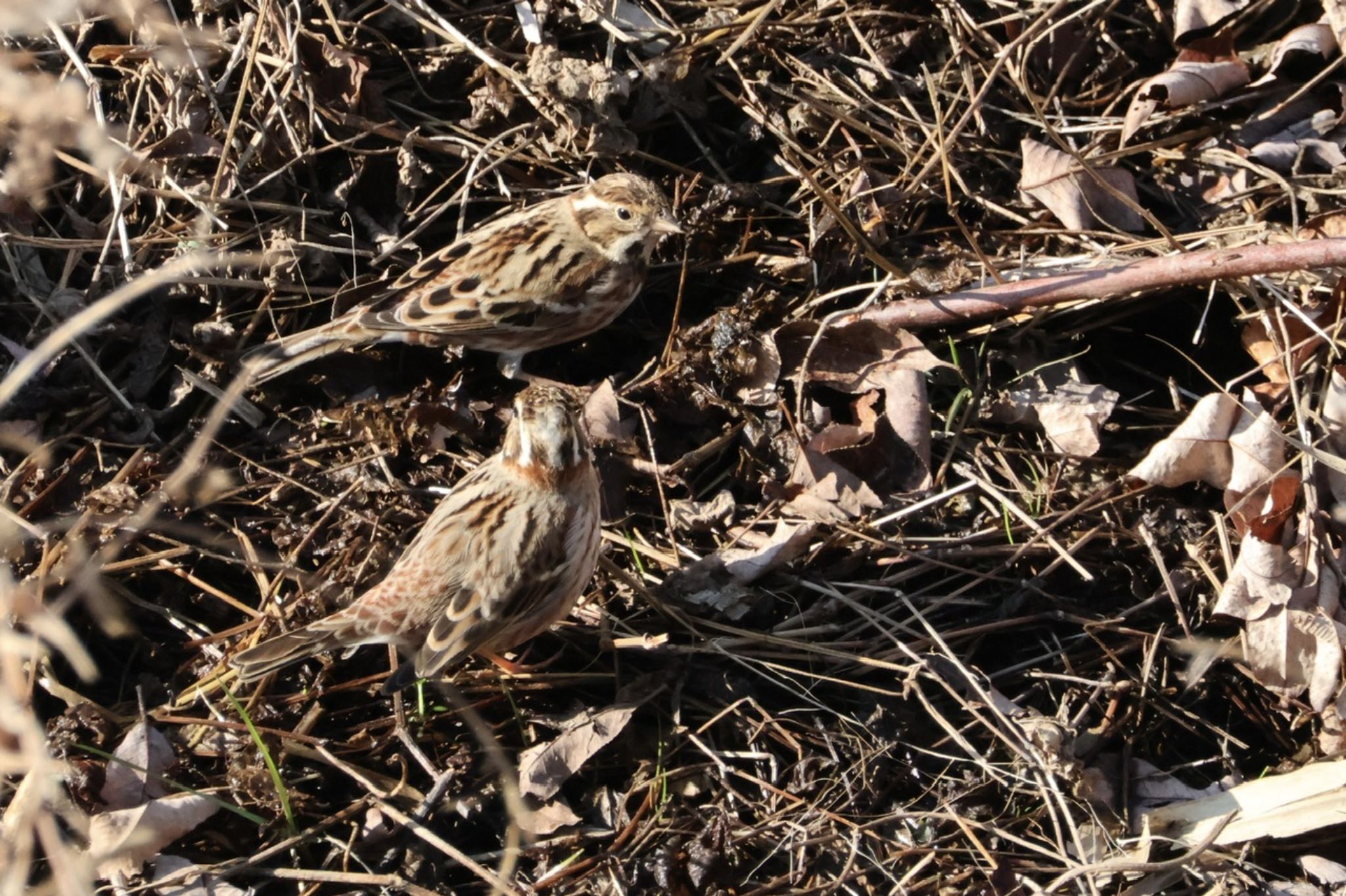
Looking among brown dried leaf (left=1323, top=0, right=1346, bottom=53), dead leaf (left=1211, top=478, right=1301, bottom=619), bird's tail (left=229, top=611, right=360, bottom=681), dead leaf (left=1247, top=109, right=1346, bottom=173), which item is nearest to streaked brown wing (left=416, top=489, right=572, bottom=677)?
bird's tail (left=229, top=611, right=360, bottom=681)

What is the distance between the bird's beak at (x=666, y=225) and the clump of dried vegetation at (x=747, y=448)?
24 centimetres

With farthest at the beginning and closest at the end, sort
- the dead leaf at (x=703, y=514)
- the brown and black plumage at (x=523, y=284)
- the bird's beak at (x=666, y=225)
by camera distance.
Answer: the bird's beak at (x=666, y=225)
the brown and black plumage at (x=523, y=284)
the dead leaf at (x=703, y=514)

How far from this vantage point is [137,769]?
4.52 metres

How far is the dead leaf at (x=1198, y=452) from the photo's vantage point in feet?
16.5

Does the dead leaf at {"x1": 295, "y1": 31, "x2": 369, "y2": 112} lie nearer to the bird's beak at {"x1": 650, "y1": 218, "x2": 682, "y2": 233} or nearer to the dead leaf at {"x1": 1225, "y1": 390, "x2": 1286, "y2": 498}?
the bird's beak at {"x1": 650, "y1": 218, "x2": 682, "y2": 233}

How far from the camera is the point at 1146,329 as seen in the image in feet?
18.2

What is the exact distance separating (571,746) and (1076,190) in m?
3.25

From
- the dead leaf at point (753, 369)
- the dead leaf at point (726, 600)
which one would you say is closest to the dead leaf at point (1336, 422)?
the dead leaf at point (753, 369)

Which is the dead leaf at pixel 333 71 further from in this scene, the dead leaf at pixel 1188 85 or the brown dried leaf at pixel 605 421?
the dead leaf at pixel 1188 85

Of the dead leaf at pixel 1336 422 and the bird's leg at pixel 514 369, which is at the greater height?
the bird's leg at pixel 514 369

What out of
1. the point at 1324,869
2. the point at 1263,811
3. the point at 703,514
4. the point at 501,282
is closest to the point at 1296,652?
the point at 1263,811

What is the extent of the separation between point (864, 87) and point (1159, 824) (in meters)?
3.47

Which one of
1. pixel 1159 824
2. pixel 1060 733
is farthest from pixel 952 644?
pixel 1159 824

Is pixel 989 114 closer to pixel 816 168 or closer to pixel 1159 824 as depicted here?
pixel 816 168
